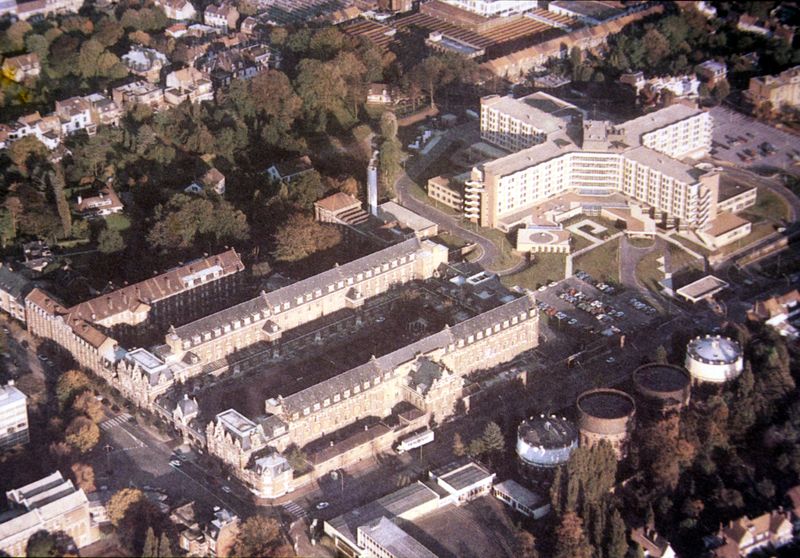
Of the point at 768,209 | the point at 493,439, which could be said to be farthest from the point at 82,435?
the point at 768,209

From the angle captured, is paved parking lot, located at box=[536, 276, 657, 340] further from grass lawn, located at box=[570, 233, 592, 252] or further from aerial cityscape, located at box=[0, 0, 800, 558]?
grass lawn, located at box=[570, 233, 592, 252]

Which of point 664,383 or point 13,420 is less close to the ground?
point 13,420

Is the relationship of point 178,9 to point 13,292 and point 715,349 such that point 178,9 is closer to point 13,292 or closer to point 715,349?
point 13,292

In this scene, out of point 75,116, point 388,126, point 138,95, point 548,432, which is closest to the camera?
point 548,432

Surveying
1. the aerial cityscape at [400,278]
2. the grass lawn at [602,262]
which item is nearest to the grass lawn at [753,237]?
the aerial cityscape at [400,278]

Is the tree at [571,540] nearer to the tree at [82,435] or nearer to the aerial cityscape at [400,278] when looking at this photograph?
the aerial cityscape at [400,278]

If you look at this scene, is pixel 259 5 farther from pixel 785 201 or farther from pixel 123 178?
pixel 785 201

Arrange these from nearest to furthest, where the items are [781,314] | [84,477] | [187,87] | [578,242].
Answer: [84,477], [781,314], [578,242], [187,87]
